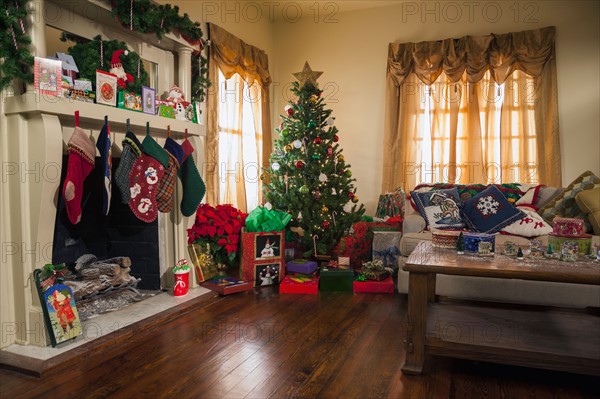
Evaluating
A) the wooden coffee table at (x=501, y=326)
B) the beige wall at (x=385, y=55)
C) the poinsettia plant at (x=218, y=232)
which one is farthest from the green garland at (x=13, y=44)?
the beige wall at (x=385, y=55)

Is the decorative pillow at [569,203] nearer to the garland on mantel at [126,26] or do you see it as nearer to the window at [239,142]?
the garland on mantel at [126,26]

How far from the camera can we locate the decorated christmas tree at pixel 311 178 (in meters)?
3.96

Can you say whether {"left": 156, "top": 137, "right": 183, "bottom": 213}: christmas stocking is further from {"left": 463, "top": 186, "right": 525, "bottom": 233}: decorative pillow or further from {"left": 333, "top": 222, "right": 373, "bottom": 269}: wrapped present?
{"left": 463, "top": 186, "right": 525, "bottom": 233}: decorative pillow

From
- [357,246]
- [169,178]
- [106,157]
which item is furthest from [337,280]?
[106,157]

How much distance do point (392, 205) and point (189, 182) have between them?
2.20m

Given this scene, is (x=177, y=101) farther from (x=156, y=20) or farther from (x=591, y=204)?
(x=591, y=204)

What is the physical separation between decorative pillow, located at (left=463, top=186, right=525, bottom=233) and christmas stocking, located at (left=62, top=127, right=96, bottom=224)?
2.69m

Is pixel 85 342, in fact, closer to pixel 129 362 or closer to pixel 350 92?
pixel 129 362

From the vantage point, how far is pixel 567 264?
1.93 metres

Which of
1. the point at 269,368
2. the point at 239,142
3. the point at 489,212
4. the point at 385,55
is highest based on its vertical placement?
the point at 385,55

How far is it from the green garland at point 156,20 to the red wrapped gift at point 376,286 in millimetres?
1925

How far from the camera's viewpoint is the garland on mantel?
6.69 feet

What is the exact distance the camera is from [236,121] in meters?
4.80

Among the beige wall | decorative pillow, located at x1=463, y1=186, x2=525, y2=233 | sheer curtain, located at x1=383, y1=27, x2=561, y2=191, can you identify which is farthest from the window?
decorative pillow, located at x1=463, y1=186, x2=525, y2=233
